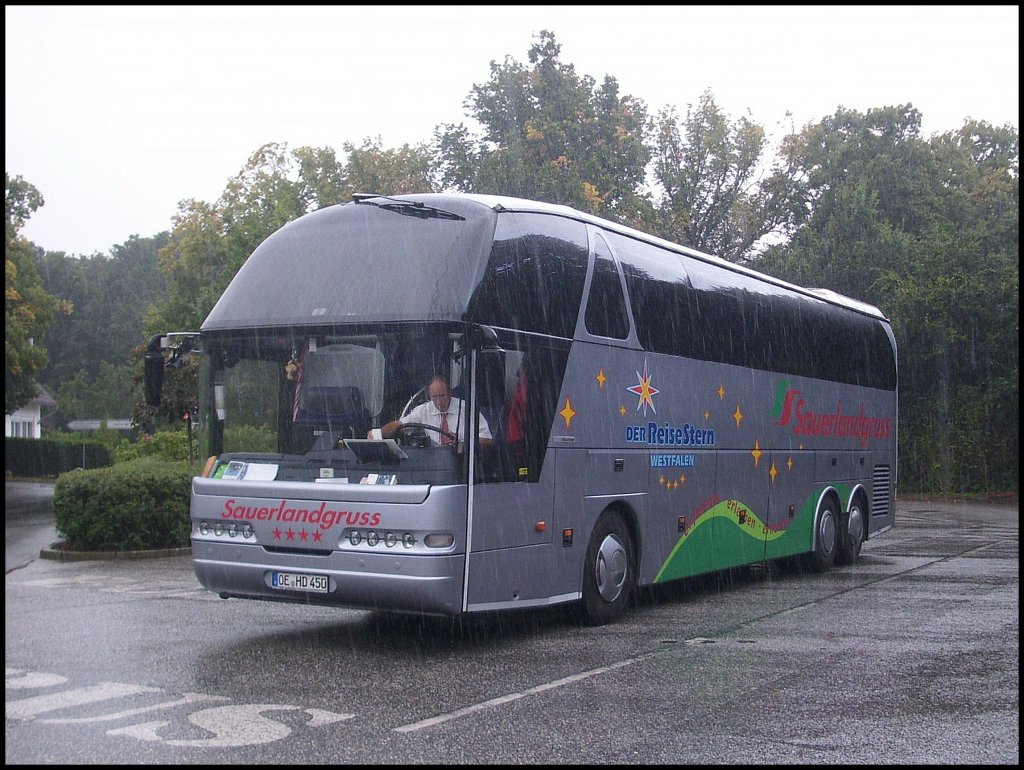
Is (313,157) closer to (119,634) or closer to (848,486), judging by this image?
(848,486)

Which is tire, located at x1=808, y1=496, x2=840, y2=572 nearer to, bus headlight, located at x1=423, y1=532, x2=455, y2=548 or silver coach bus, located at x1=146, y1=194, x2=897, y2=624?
silver coach bus, located at x1=146, y1=194, x2=897, y2=624

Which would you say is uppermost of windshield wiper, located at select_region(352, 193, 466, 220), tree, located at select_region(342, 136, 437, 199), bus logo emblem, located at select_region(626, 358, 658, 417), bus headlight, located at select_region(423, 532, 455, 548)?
tree, located at select_region(342, 136, 437, 199)

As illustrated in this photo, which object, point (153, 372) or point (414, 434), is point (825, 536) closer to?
point (414, 434)

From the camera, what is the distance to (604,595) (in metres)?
10.9

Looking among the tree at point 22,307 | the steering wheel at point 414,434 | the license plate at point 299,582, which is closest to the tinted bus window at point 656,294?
the steering wheel at point 414,434

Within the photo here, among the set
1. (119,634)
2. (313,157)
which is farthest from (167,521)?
(313,157)

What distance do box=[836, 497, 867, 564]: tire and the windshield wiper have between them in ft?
31.1

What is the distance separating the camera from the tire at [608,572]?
10703mm

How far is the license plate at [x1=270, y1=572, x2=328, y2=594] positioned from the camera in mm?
9156

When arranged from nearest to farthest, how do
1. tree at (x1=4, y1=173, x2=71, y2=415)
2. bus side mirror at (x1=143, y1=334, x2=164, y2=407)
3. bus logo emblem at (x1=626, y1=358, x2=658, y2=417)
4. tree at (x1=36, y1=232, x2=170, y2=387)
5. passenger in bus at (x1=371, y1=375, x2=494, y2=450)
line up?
passenger in bus at (x1=371, y1=375, x2=494, y2=450) → bus side mirror at (x1=143, y1=334, x2=164, y2=407) → bus logo emblem at (x1=626, y1=358, x2=658, y2=417) → tree at (x1=4, y1=173, x2=71, y2=415) → tree at (x1=36, y1=232, x2=170, y2=387)

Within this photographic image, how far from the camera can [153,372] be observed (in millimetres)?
10000

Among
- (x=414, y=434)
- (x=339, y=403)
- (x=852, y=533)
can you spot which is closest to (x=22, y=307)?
(x=852, y=533)

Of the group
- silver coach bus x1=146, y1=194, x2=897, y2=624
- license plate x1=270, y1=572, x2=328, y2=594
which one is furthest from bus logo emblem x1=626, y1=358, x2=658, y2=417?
license plate x1=270, y1=572, x2=328, y2=594

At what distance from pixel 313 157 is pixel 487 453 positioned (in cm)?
4613
